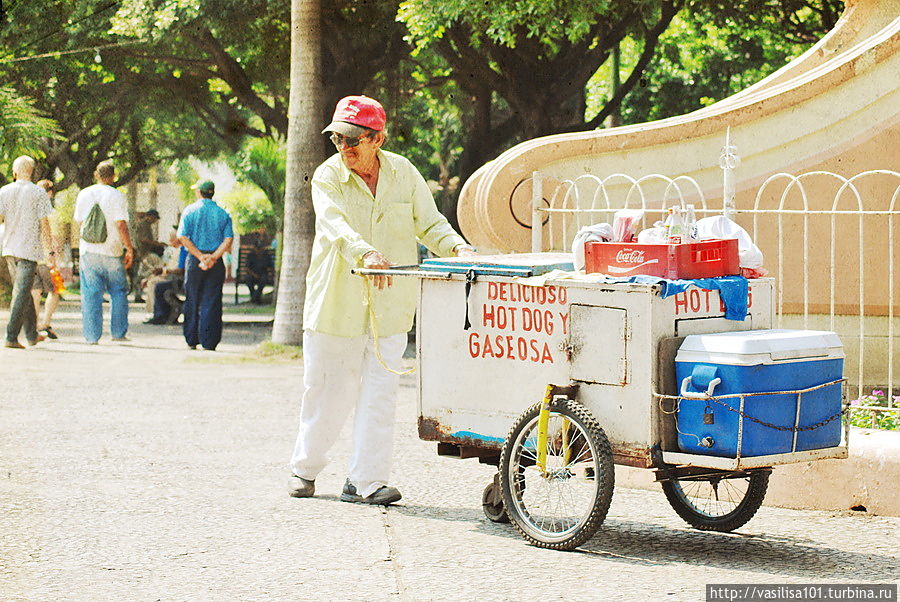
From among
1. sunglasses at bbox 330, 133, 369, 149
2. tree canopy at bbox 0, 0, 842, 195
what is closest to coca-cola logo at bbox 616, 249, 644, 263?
sunglasses at bbox 330, 133, 369, 149

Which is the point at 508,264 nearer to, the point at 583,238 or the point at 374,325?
the point at 583,238

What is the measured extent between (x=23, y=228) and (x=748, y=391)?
10.1 metres

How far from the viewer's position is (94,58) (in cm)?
2300

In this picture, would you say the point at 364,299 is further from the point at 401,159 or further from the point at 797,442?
the point at 797,442

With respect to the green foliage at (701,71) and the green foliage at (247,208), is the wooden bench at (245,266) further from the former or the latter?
the green foliage at (247,208)

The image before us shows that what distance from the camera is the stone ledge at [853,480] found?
692 centimetres

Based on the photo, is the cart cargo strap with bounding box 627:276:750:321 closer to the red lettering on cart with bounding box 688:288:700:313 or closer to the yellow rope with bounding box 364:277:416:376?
the red lettering on cart with bounding box 688:288:700:313

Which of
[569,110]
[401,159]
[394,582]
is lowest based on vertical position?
[394,582]

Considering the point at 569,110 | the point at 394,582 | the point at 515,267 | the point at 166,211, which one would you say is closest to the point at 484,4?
the point at 569,110

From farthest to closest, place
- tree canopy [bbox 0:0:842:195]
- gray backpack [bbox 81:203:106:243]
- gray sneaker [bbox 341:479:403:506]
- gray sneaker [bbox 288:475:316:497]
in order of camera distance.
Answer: tree canopy [bbox 0:0:842:195] → gray backpack [bbox 81:203:106:243] → gray sneaker [bbox 288:475:316:497] → gray sneaker [bbox 341:479:403:506]

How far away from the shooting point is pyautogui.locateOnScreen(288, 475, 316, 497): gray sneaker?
7.23m

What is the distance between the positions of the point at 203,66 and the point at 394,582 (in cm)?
1909

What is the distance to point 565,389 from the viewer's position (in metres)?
6.08

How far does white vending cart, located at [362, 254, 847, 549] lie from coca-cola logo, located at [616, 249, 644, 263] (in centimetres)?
14
